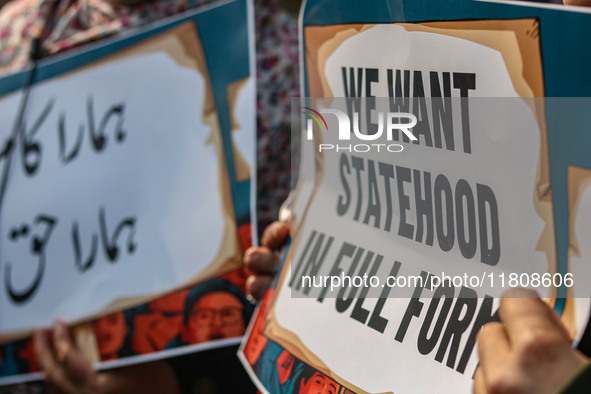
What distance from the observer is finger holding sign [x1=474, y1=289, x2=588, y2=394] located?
32 centimetres

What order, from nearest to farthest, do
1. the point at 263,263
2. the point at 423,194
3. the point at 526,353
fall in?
the point at 526,353, the point at 423,194, the point at 263,263

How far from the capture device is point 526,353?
0.33 metres

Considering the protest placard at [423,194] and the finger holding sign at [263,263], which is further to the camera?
the finger holding sign at [263,263]

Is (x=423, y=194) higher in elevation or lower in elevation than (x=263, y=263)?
higher

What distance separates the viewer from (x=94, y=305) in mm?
989

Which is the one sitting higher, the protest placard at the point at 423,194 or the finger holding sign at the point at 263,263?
the protest placard at the point at 423,194

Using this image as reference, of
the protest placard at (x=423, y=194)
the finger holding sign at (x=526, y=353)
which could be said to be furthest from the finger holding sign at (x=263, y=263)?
the finger holding sign at (x=526, y=353)

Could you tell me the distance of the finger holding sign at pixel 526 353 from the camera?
322mm

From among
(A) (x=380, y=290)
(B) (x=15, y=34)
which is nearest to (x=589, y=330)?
(A) (x=380, y=290)

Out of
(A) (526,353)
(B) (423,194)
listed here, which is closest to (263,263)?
(B) (423,194)

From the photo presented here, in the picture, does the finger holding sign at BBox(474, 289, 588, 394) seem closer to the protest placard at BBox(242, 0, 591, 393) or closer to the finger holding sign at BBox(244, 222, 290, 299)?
the protest placard at BBox(242, 0, 591, 393)

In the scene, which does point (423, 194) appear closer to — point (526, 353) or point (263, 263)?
point (526, 353)

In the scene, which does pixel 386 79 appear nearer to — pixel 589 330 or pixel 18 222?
pixel 589 330

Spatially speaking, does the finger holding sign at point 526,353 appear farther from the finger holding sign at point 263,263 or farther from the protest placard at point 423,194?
the finger holding sign at point 263,263
